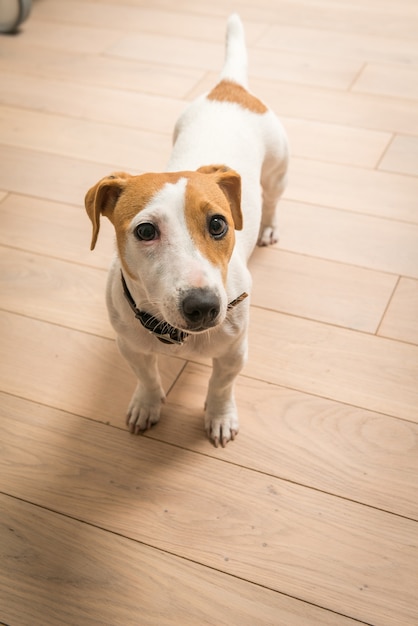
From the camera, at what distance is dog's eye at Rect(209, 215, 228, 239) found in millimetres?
1168

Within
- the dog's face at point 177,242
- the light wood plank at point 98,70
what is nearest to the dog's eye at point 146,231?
the dog's face at point 177,242

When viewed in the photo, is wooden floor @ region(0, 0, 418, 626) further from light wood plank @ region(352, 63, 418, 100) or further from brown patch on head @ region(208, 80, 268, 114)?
brown patch on head @ region(208, 80, 268, 114)

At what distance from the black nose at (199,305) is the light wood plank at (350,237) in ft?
2.94

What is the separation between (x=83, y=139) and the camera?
241cm

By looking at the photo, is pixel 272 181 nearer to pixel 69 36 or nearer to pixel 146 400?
pixel 146 400

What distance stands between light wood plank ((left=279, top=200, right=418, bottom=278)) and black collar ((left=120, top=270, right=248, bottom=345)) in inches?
28.0

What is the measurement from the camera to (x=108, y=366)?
172 cm

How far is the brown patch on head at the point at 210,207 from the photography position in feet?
3.75

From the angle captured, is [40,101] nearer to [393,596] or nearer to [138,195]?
[138,195]

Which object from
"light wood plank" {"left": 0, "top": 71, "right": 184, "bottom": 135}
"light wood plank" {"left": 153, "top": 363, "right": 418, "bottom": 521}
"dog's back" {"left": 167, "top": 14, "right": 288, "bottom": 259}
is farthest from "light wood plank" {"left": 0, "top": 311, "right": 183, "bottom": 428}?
"light wood plank" {"left": 0, "top": 71, "right": 184, "bottom": 135}

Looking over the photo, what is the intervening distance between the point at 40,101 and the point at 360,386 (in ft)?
5.48

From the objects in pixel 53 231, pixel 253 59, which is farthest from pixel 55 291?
pixel 253 59

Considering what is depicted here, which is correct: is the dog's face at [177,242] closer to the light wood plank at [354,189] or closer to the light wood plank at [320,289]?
the light wood plank at [320,289]

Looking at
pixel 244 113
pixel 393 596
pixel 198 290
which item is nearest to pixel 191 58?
pixel 244 113
